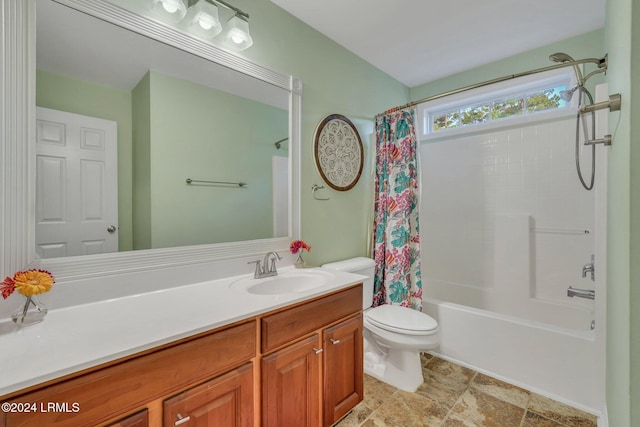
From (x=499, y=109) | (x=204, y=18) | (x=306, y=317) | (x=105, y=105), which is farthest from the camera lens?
(x=499, y=109)

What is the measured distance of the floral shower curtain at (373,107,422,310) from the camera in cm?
219

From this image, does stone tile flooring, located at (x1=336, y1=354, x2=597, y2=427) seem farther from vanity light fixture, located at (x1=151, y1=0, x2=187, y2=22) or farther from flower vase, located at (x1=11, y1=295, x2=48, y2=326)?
vanity light fixture, located at (x1=151, y1=0, x2=187, y2=22)

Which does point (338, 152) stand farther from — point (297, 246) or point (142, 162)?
point (142, 162)

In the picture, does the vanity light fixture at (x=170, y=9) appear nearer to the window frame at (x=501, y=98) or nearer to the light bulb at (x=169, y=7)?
the light bulb at (x=169, y=7)

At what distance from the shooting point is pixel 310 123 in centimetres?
200

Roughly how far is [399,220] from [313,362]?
1297 millimetres

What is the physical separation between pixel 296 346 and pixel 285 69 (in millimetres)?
1673

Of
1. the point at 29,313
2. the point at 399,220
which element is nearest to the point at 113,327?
the point at 29,313

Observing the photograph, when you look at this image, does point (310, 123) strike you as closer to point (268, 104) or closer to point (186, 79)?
point (268, 104)

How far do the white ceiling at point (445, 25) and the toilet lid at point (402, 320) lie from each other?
2.06 metres

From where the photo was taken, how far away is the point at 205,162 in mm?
1473

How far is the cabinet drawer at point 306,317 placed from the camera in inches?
44.3

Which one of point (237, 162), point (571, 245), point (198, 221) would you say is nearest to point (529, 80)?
point (571, 245)

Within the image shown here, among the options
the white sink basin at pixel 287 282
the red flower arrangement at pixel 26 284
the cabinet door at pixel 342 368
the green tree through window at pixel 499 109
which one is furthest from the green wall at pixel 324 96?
the red flower arrangement at pixel 26 284
